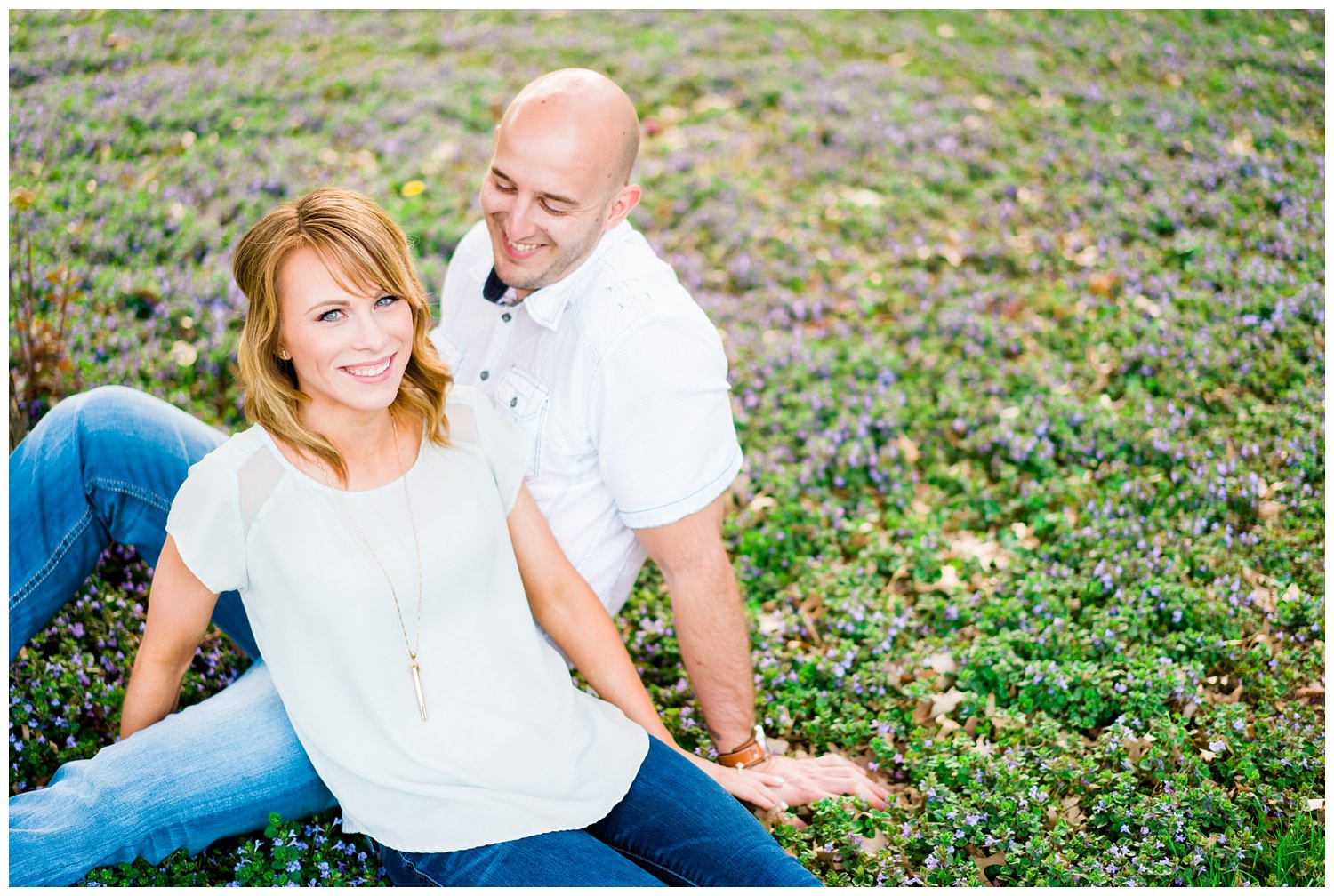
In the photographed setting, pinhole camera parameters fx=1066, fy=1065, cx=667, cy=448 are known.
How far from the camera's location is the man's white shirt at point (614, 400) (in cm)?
263

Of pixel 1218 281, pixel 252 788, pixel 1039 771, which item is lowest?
pixel 1039 771

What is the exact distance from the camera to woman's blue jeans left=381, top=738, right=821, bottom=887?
234 cm

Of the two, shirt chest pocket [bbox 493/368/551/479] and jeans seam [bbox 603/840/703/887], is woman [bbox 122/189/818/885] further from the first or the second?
shirt chest pocket [bbox 493/368/551/479]

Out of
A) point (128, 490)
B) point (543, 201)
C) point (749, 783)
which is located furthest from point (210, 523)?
point (749, 783)

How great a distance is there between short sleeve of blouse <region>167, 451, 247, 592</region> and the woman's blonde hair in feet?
0.51

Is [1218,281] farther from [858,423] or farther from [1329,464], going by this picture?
→ [858,423]

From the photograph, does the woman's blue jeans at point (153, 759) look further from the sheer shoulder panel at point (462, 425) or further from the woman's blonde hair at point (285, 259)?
the sheer shoulder panel at point (462, 425)

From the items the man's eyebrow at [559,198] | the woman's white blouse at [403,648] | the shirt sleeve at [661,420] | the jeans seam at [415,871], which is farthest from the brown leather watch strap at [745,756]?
the man's eyebrow at [559,198]

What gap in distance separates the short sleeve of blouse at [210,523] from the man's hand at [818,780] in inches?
59.2

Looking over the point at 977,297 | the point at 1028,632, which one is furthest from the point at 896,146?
the point at 1028,632

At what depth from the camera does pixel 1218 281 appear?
4887mm

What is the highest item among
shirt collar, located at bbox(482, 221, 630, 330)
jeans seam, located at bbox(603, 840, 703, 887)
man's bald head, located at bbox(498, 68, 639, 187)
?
man's bald head, located at bbox(498, 68, 639, 187)

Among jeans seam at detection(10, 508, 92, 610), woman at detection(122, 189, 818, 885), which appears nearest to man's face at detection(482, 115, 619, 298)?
woman at detection(122, 189, 818, 885)

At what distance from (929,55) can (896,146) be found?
1.78 m
